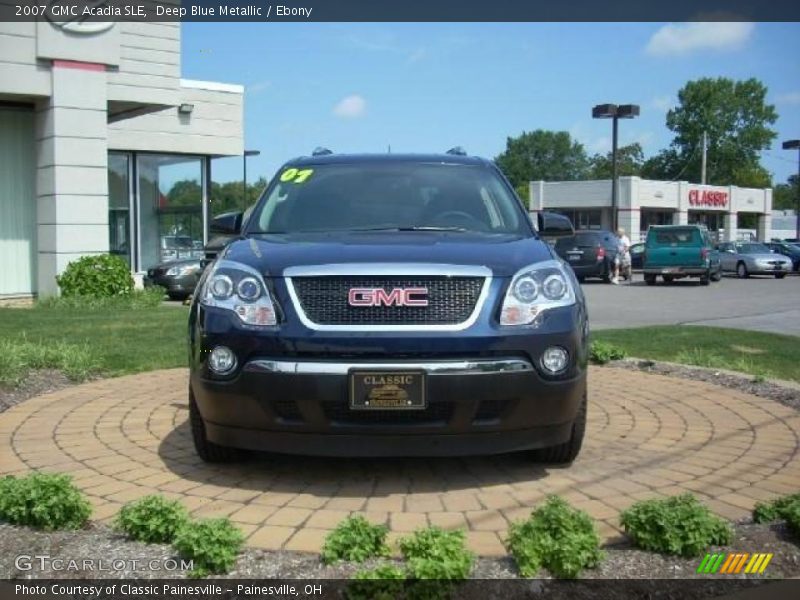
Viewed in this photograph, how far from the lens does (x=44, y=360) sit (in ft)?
22.8

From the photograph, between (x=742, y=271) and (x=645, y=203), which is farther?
(x=645, y=203)

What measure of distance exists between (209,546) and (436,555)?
0.79m

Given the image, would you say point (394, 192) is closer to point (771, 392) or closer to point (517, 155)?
point (771, 392)

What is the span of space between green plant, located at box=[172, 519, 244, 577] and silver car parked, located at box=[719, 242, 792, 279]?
3061 centimetres

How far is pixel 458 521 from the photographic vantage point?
141 inches

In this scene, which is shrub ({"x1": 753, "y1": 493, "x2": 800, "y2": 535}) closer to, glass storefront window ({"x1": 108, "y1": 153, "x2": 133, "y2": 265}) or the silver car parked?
glass storefront window ({"x1": 108, "y1": 153, "x2": 133, "y2": 265})

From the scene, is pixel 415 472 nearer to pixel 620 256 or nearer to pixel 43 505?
pixel 43 505

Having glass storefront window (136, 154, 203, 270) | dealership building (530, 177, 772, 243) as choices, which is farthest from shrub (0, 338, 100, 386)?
A: dealership building (530, 177, 772, 243)

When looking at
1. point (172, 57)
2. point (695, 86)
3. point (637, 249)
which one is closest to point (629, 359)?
point (172, 57)

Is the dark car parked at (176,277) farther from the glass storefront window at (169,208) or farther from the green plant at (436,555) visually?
the green plant at (436,555)

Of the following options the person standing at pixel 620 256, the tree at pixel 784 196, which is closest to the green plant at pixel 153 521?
the person standing at pixel 620 256

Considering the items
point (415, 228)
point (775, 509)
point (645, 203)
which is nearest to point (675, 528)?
point (775, 509)

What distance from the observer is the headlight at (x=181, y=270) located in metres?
18.0

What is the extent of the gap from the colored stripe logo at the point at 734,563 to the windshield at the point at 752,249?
1242 inches
